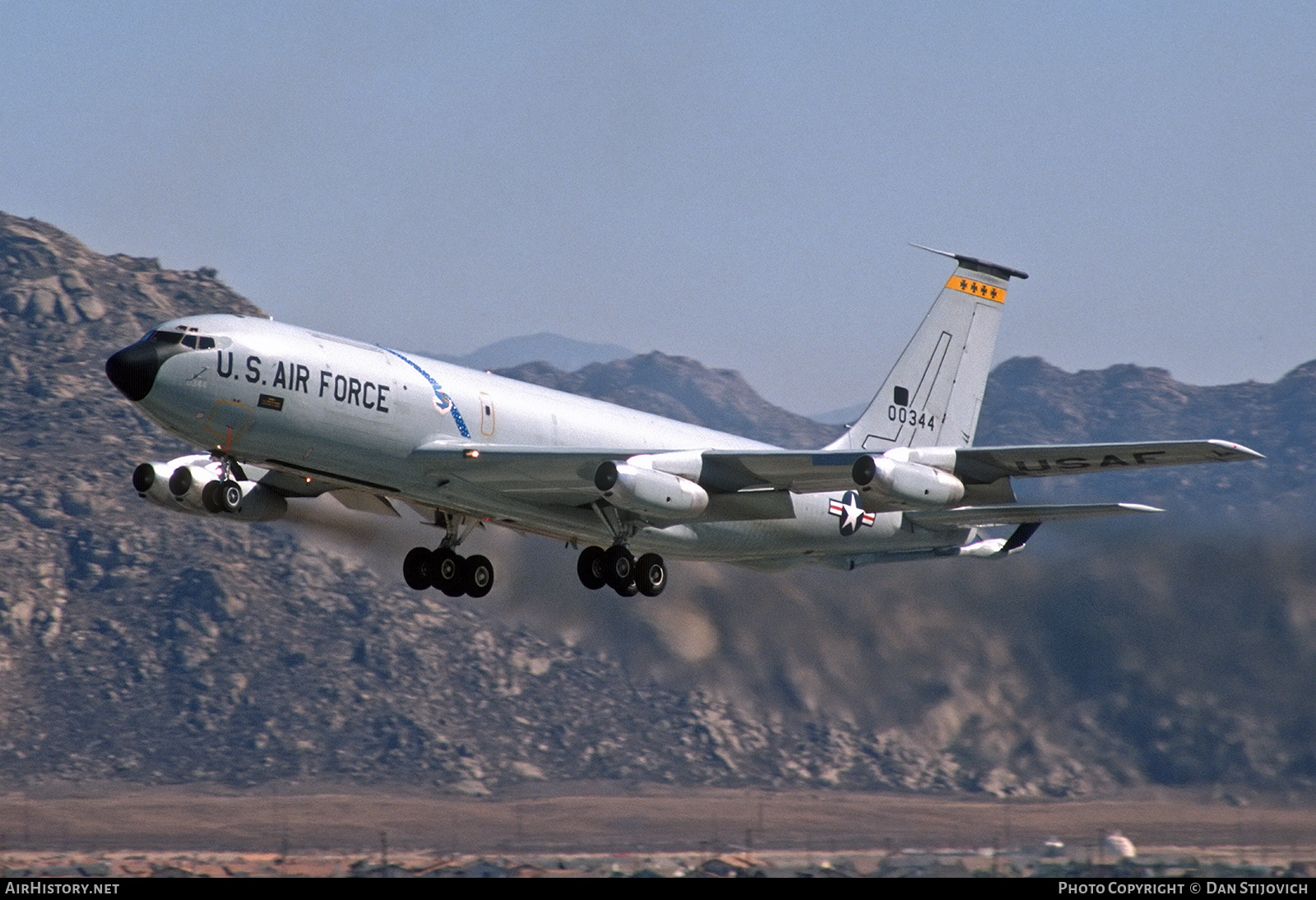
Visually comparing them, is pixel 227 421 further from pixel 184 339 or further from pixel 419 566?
pixel 419 566

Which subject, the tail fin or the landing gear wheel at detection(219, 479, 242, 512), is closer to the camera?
the landing gear wheel at detection(219, 479, 242, 512)

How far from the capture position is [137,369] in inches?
1500

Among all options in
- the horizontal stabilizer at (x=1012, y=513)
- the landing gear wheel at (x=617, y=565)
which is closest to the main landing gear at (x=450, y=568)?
the landing gear wheel at (x=617, y=565)

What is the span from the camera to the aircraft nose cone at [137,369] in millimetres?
38094

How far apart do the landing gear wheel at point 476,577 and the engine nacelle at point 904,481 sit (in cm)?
1275

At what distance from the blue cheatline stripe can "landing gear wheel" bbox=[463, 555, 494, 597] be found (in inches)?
261

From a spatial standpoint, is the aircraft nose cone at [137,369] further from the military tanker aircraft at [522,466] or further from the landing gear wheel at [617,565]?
the landing gear wheel at [617,565]

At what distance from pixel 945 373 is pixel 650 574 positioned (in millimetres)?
15775

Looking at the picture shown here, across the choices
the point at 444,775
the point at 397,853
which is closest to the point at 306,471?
the point at 397,853

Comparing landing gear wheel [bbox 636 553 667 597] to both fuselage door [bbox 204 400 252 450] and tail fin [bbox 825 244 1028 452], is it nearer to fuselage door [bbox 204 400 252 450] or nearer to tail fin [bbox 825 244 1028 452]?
tail fin [bbox 825 244 1028 452]

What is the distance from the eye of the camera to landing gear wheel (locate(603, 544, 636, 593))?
4466cm

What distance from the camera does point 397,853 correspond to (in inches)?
3504

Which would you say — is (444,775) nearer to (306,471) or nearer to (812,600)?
(812,600)

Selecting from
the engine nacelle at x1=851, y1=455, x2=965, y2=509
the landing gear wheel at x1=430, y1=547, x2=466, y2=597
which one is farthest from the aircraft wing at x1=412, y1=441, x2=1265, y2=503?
the landing gear wheel at x1=430, y1=547, x2=466, y2=597
